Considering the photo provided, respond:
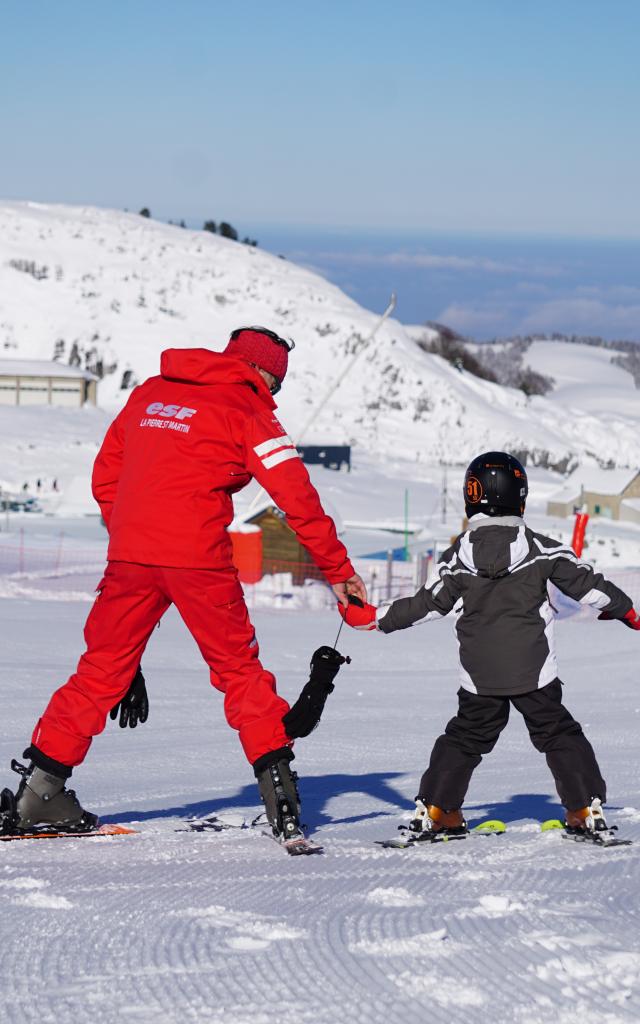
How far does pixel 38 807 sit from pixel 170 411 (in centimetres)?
148

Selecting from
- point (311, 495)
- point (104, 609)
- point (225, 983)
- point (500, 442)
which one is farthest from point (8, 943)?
point (500, 442)

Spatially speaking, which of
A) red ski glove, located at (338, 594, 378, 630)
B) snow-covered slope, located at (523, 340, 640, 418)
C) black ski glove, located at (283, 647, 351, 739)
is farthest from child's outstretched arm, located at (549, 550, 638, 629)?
snow-covered slope, located at (523, 340, 640, 418)

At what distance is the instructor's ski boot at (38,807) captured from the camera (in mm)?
4691

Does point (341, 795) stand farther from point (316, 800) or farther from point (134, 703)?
point (134, 703)

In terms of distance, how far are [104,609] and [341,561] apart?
85cm

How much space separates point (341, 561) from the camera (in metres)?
4.74

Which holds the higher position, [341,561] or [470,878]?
[341,561]

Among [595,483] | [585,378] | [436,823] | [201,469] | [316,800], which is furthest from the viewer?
[585,378]

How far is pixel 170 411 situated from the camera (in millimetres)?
4645

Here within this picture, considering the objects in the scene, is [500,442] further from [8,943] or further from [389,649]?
[8,943]

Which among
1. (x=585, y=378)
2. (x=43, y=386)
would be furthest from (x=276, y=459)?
(x=585, y=378)

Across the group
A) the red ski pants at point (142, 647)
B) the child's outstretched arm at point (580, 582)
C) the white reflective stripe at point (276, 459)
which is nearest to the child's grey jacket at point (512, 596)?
the child's outstretched arm at point (580, 582)

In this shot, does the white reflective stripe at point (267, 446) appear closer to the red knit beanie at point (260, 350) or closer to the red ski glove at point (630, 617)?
the red knit beanie at point (260, 350)

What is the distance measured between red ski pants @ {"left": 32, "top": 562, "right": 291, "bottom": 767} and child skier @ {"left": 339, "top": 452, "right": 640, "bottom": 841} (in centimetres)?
43
